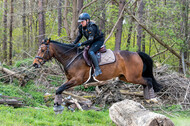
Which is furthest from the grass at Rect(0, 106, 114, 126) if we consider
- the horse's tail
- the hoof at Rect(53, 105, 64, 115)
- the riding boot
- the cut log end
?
the horse's tail

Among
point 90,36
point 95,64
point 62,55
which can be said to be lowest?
point 95,64

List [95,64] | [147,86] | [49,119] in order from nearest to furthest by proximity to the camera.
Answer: [49,119], [95,64], [147,86]

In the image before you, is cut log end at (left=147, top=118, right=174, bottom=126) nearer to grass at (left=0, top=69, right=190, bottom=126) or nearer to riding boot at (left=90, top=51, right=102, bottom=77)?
grass at (left=0, top=69, right=190, bottom=126)

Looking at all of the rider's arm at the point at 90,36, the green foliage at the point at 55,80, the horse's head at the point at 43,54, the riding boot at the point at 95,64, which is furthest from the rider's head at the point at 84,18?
the green foliage at the point at 55,80

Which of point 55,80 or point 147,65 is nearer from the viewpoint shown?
point 147,65

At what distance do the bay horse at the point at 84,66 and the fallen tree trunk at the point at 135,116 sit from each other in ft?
5.51

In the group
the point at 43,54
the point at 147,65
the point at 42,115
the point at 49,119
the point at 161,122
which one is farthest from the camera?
the point at 147,65

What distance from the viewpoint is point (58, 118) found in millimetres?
6078

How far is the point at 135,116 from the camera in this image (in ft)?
16.1

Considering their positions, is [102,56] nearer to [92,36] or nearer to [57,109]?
[92,36]

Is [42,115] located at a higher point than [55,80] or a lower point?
higher

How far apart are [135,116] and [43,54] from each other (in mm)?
3626

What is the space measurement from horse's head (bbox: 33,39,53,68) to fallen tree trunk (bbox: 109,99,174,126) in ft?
9.10

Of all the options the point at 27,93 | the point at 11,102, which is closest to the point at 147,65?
the point at 11,102
